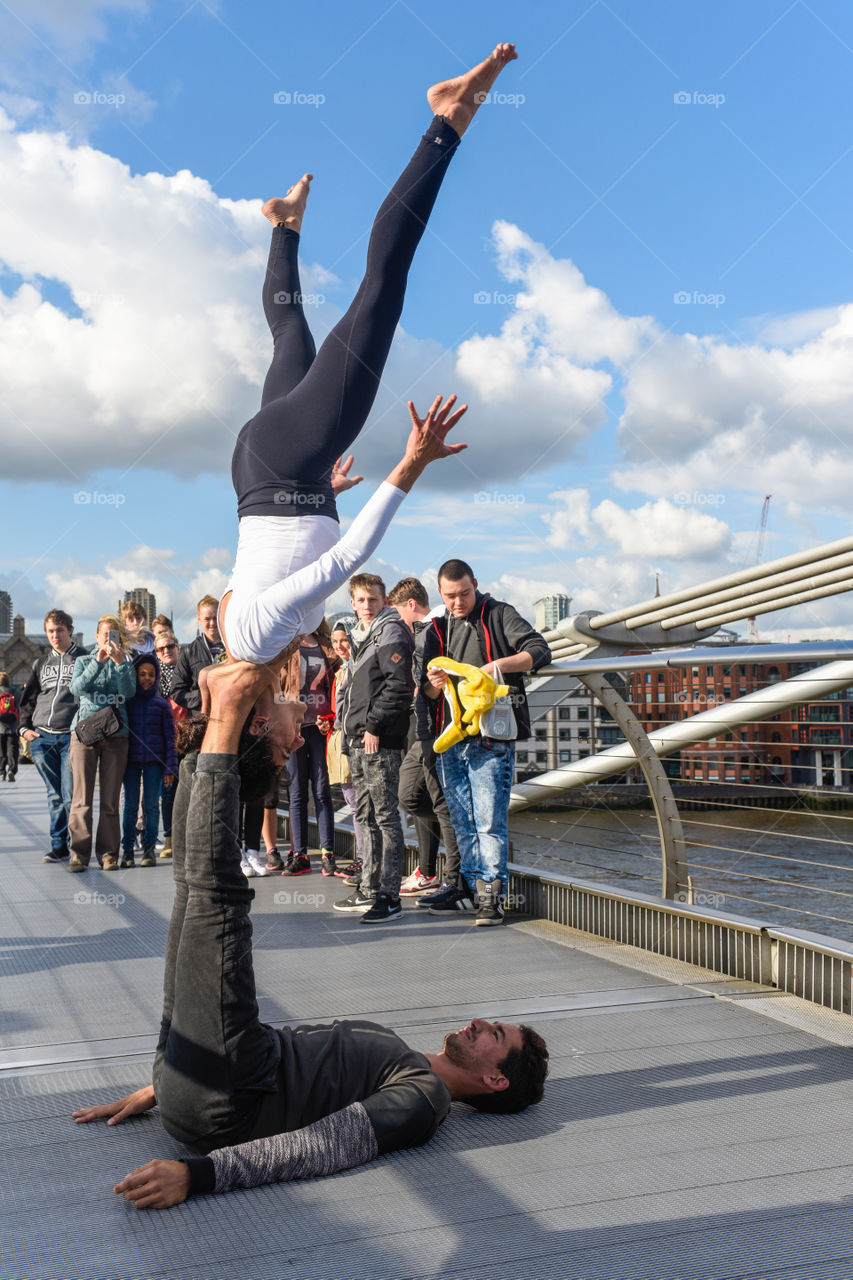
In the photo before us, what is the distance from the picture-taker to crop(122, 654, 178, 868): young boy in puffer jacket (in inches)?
266

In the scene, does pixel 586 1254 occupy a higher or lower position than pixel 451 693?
lower

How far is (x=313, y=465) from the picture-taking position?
8.41 ft

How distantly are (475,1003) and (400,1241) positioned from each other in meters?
1.49

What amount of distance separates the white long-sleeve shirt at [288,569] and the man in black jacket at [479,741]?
221 centimetres

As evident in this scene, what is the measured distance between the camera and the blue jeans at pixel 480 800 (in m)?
4.71

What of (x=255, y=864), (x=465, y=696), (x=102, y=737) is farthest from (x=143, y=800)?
(x=465, y=696)

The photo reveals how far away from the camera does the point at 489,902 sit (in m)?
4.66

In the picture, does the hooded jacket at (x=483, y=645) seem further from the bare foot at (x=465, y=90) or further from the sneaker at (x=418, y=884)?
the bare foot at (x=465, y=90)

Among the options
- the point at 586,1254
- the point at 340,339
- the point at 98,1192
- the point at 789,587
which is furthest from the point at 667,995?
the point at 789,587

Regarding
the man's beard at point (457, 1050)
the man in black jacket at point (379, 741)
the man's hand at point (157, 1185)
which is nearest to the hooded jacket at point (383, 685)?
the man in black jacket at point (379, 741)

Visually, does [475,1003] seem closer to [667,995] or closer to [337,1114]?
[667,995]

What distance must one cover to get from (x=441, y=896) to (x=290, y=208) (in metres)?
3.20

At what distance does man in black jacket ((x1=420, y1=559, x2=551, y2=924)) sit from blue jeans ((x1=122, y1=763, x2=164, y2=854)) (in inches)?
98.0

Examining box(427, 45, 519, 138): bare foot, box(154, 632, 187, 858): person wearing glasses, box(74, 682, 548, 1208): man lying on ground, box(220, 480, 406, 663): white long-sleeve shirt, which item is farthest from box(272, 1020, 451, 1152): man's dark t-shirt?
box(154, 632, 187, 858): person wearing glasses
